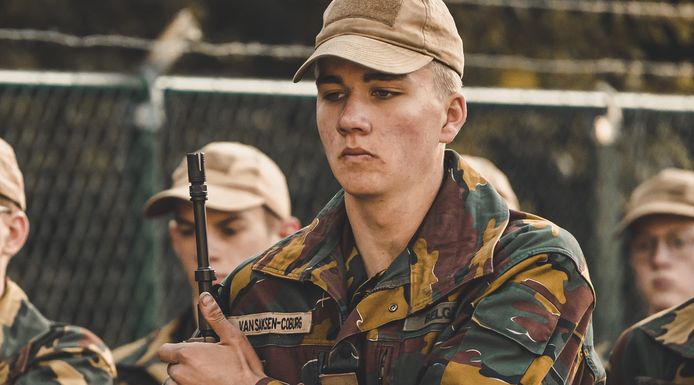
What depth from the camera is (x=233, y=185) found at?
6.33m

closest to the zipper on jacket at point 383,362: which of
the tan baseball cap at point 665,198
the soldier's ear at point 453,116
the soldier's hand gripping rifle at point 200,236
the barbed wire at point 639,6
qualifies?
the soldier's hand gripping rifle at point 200,236

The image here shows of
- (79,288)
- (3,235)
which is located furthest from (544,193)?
(3,235)

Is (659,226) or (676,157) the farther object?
(676,157)

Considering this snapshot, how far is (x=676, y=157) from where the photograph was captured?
8.73m

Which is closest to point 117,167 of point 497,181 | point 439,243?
point 497,181

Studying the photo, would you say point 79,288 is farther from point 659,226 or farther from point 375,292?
point 375,292

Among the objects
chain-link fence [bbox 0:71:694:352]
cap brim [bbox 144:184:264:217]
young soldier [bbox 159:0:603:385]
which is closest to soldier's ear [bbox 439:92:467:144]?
young soldier [bbox 159:0:603:385]

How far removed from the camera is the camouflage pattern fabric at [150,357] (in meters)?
6.05

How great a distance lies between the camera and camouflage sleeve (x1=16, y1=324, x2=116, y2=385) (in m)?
5.25

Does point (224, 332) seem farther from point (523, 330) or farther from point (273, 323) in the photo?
point (523, 330)

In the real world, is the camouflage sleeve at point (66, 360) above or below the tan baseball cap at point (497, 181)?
below

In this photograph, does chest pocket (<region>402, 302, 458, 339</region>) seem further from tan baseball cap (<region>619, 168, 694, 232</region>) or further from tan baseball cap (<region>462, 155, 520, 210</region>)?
tan baseball cap (<region>619, 168, 694, 232</region>)

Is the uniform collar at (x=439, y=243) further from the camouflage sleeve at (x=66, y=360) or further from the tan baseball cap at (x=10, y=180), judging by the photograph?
the tan baseball cap at (x=10, y=180)

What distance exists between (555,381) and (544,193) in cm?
474
